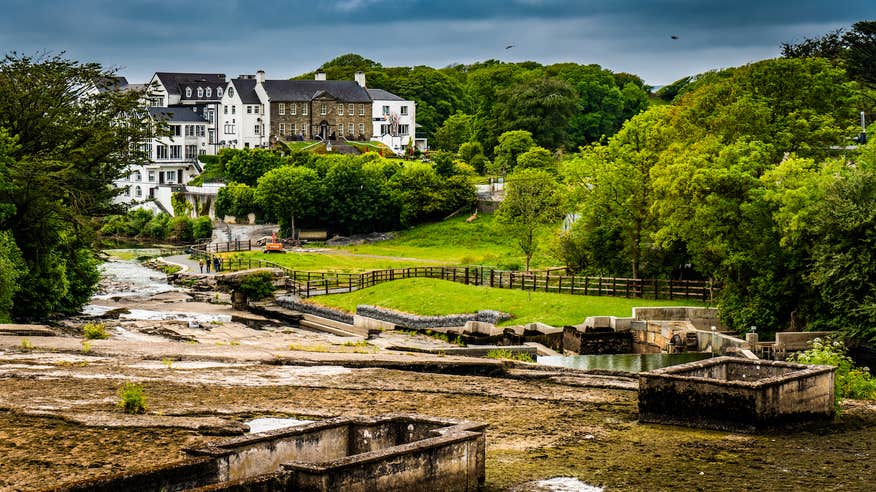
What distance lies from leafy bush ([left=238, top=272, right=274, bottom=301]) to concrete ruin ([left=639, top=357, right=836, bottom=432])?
130 feet

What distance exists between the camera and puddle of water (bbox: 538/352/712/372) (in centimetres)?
4134

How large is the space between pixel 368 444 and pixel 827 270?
27.9 meters

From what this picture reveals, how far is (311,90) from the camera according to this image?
147375 millimetres

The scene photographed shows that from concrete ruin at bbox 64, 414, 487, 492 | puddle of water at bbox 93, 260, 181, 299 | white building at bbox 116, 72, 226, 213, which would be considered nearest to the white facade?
white building at bbox 116, 72, 226, 213

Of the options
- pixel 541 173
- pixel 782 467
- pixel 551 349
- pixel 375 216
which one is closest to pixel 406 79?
pixel 375 216

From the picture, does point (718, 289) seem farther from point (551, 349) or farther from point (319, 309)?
point (319, 309)

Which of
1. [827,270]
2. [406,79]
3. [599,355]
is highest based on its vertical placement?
[406,79]

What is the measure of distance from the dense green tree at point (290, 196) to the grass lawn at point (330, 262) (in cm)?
1322

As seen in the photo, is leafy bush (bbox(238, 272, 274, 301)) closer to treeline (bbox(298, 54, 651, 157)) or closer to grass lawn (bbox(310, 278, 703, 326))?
grass lawn (bbox(310, 278, 703, 326))

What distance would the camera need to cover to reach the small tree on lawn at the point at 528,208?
67062 millimetres

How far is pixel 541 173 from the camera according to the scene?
251 feet

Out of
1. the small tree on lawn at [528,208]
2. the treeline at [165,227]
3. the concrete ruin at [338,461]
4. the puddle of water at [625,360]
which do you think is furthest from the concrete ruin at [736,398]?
the treeline at [165,227]

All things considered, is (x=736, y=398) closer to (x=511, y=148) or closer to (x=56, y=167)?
(x=56, y=167)

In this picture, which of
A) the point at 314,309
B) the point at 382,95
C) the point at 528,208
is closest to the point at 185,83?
the point at 382,95
